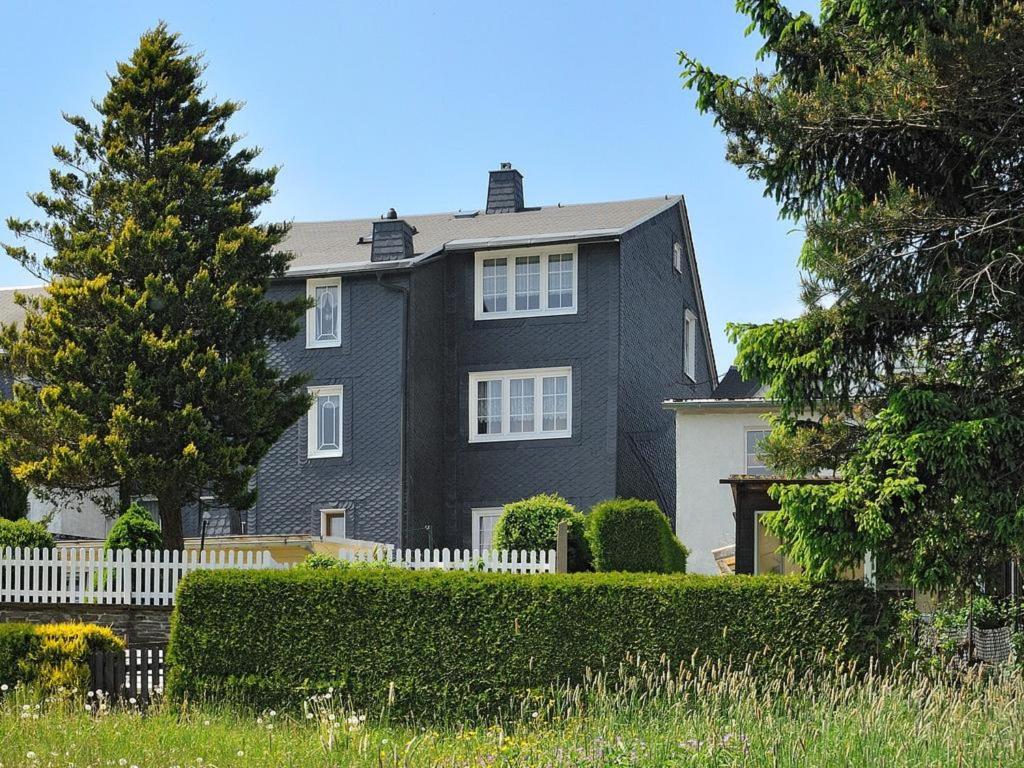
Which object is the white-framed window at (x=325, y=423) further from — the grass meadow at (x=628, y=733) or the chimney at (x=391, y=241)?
the grass meadow at (x=628, y=733)

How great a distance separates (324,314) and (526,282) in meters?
4.53

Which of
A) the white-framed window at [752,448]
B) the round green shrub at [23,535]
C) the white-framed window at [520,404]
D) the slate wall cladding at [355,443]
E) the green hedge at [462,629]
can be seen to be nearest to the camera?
the green hedge at [462,629]

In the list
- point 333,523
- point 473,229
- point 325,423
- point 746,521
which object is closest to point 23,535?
point 333,523

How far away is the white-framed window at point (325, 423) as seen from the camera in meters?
32.3

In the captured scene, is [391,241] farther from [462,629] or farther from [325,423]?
[462,629]

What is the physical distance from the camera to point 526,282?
32.8 metres

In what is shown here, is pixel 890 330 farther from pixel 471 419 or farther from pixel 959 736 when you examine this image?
pixel 471 419

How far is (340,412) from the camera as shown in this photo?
3238 cm

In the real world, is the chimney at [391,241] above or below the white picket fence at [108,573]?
above

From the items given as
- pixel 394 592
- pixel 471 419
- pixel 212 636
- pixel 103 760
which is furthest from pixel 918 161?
pixel 471 419

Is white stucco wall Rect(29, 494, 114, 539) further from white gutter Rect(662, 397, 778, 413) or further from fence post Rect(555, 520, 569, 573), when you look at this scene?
fence post Rect(555, 520, 569, 573)

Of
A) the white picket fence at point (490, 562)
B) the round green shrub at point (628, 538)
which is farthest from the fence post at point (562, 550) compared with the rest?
the round green shrub at point (628, 538)

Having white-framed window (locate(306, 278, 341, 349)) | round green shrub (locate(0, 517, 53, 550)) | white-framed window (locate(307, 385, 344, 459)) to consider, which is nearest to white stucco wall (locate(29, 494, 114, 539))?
white-framed window (locate(307, 385, 344, 459))

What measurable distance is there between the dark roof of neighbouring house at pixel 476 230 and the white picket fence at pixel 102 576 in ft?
34.4
